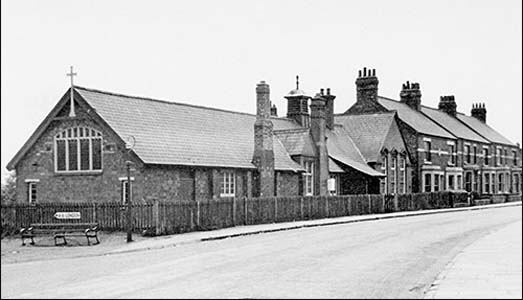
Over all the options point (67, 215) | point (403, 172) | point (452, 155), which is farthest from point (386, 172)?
point (67, 215)

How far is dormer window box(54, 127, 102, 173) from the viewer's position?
36.4 meters

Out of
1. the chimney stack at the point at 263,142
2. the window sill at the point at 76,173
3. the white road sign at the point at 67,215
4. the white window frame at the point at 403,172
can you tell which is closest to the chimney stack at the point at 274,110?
the white window frame at the point at 403,172

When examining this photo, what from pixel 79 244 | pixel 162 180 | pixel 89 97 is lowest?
pixel 79 244

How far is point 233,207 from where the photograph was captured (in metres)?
34.7

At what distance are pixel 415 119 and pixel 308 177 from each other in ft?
72.1

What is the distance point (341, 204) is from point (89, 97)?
51.9 ft

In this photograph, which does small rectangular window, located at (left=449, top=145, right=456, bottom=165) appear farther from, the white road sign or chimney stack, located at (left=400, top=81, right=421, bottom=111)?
the white road sign

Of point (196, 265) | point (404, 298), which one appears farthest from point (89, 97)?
point (404, 298)

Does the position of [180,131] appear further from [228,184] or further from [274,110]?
[274,110]

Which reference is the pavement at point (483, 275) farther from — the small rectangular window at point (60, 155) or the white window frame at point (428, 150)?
the white window frame at point (428, 150)

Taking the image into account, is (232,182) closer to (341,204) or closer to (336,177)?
(341,204)

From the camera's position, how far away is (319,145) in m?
50.9

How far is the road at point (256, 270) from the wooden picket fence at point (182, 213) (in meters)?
3.89

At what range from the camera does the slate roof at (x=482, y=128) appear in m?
83.0
